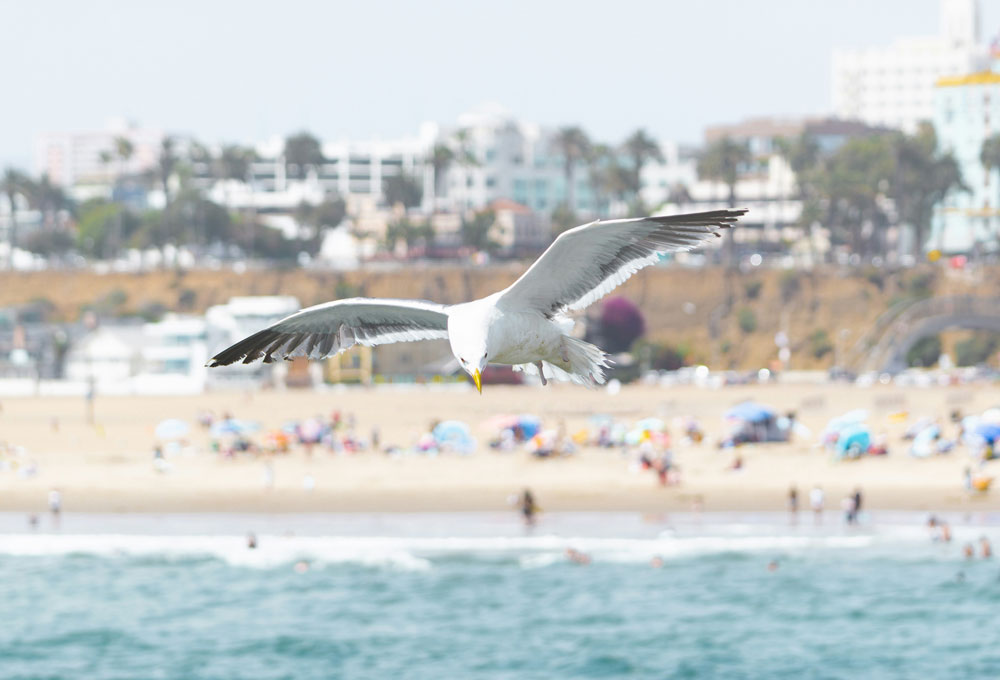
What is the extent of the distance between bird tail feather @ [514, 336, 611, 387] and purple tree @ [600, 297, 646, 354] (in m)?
90.1

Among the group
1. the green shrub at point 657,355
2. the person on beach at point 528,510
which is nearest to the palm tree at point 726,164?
the green shrub at point 657,355

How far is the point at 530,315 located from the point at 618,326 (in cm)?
9228

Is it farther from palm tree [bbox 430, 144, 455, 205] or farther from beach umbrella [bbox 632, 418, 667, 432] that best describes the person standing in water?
palm tree [bbox 430, 144, 455, 205]

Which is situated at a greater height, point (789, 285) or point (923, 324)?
point (789, 285)

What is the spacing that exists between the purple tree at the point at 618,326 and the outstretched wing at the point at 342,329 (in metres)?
→ 90.1

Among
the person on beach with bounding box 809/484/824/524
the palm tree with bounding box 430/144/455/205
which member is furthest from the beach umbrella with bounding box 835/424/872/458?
the palm tree with bounding box 430/144/455/205

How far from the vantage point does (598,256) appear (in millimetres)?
11672

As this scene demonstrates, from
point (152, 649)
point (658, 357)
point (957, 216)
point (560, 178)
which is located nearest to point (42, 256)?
point (560, 178)

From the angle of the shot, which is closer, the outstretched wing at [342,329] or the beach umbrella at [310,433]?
the outstretched wing at [342,329]

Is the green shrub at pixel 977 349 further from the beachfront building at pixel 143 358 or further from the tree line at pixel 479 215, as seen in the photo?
the beachfront building at pixel 143 358

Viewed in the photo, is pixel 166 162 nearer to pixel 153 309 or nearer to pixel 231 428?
pixel 153 309

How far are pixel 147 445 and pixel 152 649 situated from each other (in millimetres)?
25478

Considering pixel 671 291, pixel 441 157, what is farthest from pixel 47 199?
pixel 671 291

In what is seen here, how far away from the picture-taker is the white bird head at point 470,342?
10406 mm
